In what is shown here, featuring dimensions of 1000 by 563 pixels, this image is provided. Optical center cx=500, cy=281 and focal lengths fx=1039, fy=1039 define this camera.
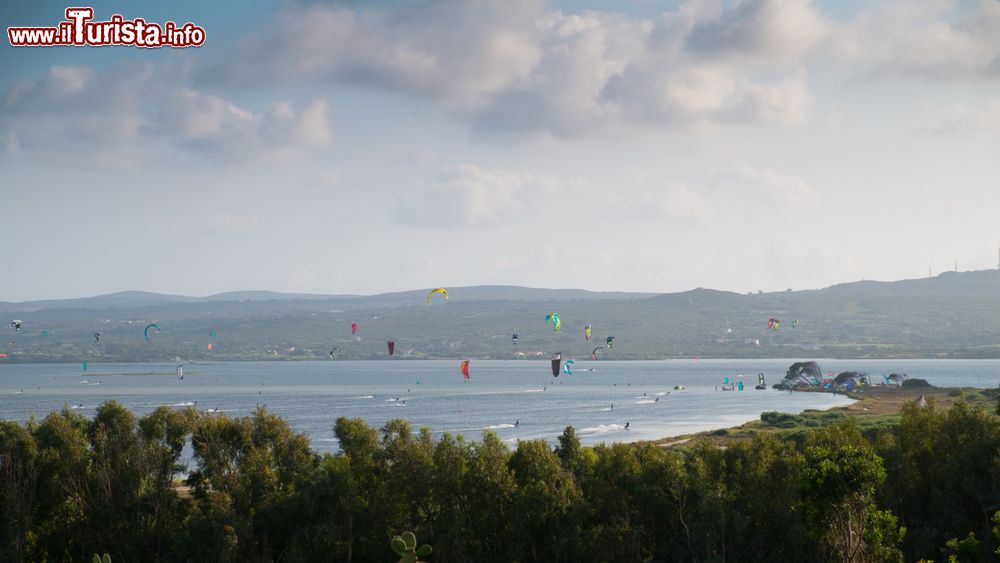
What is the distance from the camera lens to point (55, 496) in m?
49.8

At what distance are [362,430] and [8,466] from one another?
55.1 ft

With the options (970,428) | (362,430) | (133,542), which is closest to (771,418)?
(970,428)

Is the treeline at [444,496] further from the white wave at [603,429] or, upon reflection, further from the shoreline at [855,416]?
the white wave at [603,429]

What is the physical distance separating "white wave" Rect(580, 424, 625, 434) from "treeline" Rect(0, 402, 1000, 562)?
68.9 metres

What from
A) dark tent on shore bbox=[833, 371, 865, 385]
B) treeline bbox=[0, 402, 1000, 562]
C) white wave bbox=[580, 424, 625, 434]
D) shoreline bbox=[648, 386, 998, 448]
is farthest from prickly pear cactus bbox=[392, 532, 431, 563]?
dark tent on shore bbox=[833, 371, 865, 385]

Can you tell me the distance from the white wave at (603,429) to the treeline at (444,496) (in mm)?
68876

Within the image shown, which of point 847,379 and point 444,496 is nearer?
point 444,496

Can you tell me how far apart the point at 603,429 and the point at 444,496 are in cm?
7817

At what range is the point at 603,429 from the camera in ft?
411

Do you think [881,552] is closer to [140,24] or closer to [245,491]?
[245,491]

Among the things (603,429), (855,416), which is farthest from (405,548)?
(855,416)

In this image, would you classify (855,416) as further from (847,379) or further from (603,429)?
(847,379)

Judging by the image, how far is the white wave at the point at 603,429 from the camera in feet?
398

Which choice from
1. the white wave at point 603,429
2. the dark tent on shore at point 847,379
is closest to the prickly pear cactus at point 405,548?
the white wave at point 603,429
